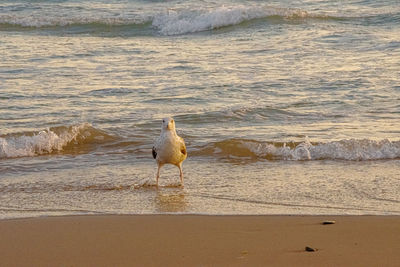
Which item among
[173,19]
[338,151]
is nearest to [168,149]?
[338,151]

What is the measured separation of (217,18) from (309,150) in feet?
33.3

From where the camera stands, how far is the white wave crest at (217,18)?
17.2 m

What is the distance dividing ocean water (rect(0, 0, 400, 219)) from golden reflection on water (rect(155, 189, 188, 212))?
24 millimetres

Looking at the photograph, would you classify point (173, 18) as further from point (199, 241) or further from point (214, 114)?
point (199, 241)

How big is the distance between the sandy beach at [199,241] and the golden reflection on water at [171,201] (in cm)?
37

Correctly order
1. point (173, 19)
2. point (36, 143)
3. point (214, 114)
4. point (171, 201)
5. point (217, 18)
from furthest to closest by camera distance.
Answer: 1. point (173, 19)
2. point (217, 18)
3. point (214, 114)
4. point (36, 143)
5. point (171, 201)

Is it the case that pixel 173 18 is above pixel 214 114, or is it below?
above

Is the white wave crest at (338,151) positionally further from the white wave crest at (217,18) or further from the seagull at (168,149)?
the white wave crest at (217,18)

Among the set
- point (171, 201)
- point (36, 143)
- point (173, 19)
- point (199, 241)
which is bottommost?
point (36, 143)

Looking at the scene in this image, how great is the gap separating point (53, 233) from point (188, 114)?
182 inches

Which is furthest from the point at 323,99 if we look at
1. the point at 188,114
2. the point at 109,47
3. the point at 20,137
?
the point at 109,47

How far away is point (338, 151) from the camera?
7.75 meters

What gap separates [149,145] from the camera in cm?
845

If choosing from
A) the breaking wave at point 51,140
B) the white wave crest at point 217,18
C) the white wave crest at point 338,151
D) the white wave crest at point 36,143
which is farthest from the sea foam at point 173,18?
the white wave crest at point 338,151
